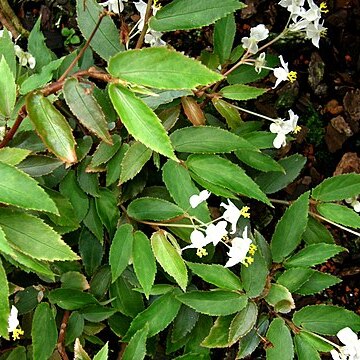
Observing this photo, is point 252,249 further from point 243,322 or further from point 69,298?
point 69,298

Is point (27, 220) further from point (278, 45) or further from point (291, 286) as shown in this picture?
point (278, 45)

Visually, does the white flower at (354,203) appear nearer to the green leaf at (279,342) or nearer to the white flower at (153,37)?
the green leaf at (279,342)

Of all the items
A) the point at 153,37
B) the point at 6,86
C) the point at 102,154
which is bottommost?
the point at 102,154

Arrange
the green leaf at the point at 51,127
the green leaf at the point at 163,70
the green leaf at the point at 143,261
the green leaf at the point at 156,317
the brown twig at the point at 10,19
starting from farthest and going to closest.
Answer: the brown twig at the point at 10,19
the green leaf at the point at 156,317
the green leaf at the point at 143,261
the green leaf at the point at 51,127
the green leaf at the point at 163,70

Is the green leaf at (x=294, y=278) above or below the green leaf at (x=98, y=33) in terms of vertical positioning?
below

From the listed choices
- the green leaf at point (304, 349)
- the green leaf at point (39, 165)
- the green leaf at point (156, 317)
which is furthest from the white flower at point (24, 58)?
the green leaf at point (304, 349)

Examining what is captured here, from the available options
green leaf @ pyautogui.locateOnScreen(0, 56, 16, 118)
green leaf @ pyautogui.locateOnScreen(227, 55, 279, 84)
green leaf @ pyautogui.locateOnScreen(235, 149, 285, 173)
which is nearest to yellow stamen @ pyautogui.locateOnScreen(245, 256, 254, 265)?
green leaf @ pyautogui.locateOnScreen(235, 149, 285, 173)

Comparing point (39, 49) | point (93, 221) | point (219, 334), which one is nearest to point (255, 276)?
point (219, 334)

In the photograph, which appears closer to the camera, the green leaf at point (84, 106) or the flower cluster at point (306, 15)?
the green leaf at point (84, 106)
